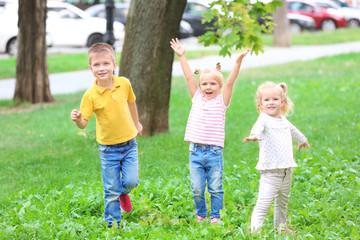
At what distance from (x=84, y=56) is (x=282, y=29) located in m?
8.15

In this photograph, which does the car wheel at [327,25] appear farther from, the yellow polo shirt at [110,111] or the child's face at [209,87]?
the yellow polo shirt at [110,111]

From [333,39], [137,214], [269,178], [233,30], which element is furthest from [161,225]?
[333,39]

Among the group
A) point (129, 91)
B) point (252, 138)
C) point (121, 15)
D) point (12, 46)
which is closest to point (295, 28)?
point (121, 15)

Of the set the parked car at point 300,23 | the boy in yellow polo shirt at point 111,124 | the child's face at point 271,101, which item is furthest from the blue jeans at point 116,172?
the parked car at point 300,23

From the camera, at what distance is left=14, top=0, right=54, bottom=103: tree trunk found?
37.6ft

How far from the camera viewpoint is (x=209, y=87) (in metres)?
4.69

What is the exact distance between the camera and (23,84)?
39.3ft

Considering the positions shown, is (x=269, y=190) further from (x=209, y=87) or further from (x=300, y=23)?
(x=300, y=23)

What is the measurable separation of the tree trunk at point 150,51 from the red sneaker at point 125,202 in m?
3.00

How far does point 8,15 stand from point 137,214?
17747mm

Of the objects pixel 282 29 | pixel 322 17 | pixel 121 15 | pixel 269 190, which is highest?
pixel 322 17

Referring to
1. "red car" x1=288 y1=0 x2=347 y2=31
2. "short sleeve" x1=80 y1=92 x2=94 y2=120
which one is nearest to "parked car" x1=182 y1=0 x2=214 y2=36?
"red car" x1=288 y1=0 x2=347 y2=31

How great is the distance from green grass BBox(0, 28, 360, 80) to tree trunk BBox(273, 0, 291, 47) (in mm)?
1238

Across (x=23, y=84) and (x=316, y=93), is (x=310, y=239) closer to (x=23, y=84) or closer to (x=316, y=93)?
(x=316, y=93)
